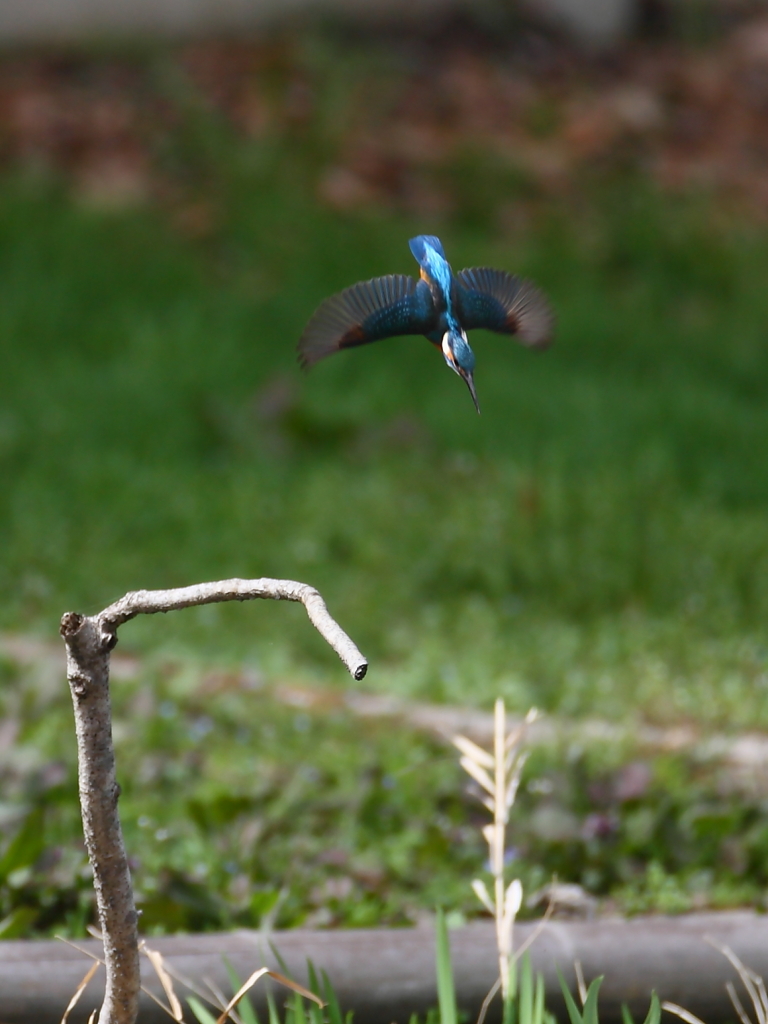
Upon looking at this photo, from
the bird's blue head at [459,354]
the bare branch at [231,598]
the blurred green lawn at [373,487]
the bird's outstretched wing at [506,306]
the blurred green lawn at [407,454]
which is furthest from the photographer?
the blurred green lawn at [407,454]

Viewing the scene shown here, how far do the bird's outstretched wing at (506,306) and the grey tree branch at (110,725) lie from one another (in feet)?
1.07

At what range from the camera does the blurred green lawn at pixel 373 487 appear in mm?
3453

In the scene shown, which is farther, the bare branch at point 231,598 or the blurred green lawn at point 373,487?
the blurred green lawn at point 373,487

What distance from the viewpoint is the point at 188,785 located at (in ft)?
11.3

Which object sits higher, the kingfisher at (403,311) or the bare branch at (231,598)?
the kingfisher at (403,311)

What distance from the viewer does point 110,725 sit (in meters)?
1.47

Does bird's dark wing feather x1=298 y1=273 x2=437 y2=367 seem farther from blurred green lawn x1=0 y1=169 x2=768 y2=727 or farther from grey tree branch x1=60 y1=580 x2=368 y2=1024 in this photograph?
blurred green lawn x1=0 y1=169 x2=768 y2=727

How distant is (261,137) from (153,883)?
21.8 feet

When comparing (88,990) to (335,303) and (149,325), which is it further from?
(149,325)

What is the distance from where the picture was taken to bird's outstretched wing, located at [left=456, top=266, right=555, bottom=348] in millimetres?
1151

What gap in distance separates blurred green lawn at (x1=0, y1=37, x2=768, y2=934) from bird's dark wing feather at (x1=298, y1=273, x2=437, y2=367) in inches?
48.7

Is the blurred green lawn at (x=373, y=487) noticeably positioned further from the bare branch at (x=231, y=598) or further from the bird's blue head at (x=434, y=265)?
the bird's blue head at (x=434, y=265)

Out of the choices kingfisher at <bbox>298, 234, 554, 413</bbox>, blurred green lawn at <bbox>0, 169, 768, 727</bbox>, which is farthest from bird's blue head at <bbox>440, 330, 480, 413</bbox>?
blurred green lawn at <bbox>0, 169, 768, 727</bbox>

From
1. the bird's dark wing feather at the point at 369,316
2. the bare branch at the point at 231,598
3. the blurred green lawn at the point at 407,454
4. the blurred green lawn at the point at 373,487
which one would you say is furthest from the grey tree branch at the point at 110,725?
the blurred green lawn at the point at 407,454
